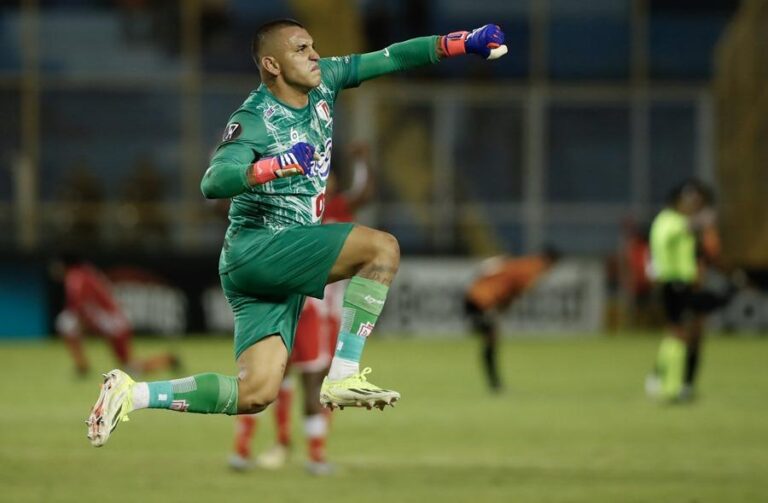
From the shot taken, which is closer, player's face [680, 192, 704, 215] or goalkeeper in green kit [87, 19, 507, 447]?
goalkeeper in green kit [87, 19, 507, 447]

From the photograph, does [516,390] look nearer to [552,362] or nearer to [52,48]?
[552,362]

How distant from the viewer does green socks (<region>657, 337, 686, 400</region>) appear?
19141 mm

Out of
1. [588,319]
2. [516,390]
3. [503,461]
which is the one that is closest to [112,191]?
[588,319]

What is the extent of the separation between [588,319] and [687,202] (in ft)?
41.1

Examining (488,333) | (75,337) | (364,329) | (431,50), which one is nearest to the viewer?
(364,329)

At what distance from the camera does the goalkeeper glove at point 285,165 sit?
26.7 ft

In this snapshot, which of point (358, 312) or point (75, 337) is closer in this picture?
point (358, 312)

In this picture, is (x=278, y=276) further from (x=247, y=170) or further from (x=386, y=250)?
(x=247, y=170)

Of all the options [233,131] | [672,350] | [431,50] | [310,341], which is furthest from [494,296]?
[233,131]

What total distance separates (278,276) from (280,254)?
0.12 meters

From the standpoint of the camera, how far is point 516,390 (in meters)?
20.8

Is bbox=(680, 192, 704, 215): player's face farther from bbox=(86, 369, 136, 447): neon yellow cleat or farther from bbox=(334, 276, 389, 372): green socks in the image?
bbox=(86, 369, 136, 447): neon yellow cleat

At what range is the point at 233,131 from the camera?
8.67 m

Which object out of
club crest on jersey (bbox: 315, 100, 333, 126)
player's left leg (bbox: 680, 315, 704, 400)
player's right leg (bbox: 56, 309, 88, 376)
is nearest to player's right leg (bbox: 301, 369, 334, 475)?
club crest on jersey (bbox: 315, 100, 333, 126)
